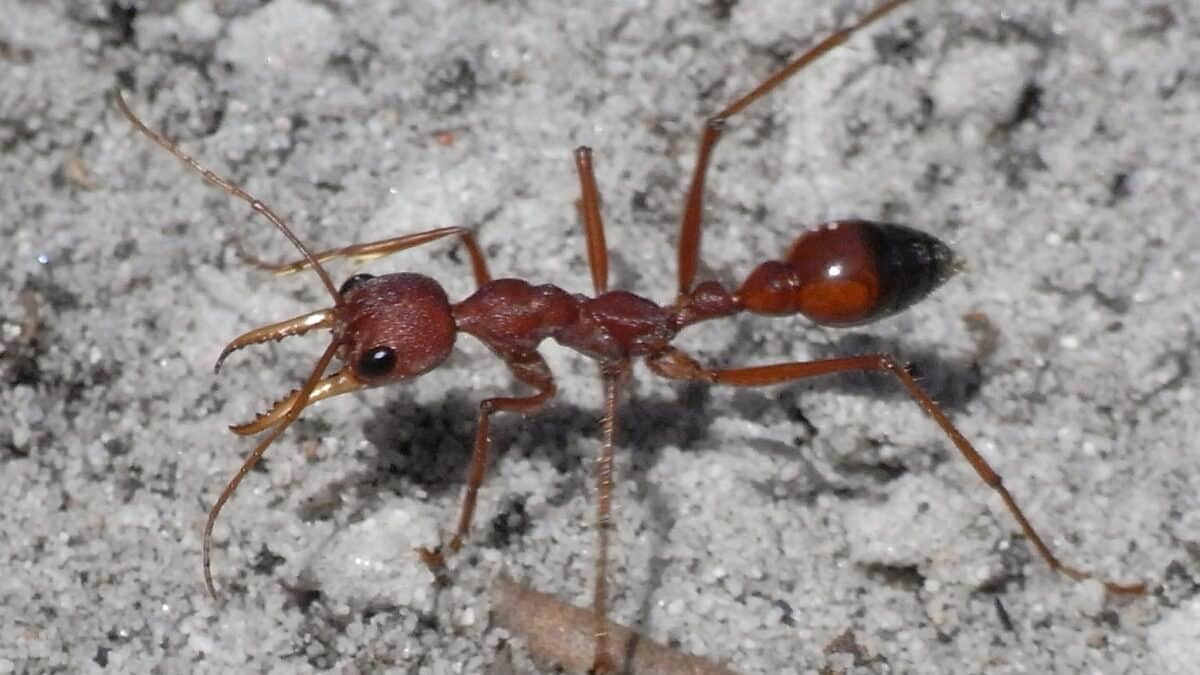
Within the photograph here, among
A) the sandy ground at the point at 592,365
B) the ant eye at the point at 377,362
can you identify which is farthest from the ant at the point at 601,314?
the sandy ground at the point at 592,365

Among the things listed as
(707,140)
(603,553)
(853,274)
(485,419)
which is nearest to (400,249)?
(485,419)

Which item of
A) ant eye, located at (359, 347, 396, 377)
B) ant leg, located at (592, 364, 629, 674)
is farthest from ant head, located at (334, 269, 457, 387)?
ant leg, located at (592, 364, 629, 674)

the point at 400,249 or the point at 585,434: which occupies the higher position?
the point at 400,249

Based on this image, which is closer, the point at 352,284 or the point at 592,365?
the point at 352,284

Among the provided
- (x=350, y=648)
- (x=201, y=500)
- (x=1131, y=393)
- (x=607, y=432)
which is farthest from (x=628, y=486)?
(x=1131, y=393)

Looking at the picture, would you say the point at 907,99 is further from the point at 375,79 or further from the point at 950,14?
the point at 375,79

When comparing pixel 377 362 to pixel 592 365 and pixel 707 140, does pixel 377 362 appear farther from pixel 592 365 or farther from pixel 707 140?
pixel 707 140
